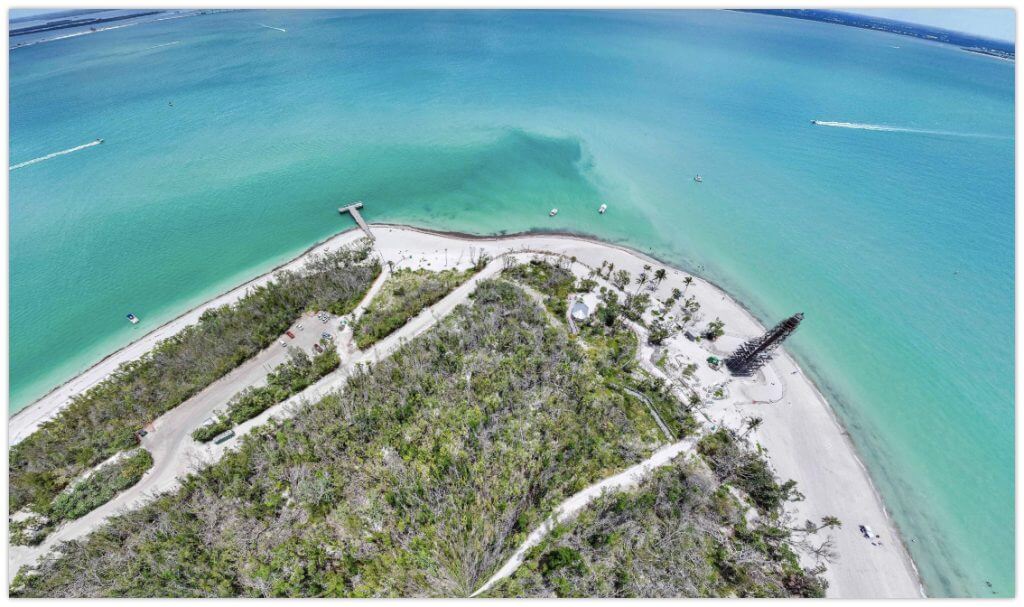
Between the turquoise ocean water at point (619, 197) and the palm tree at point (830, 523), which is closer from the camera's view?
the palm tree at point (830, 523)

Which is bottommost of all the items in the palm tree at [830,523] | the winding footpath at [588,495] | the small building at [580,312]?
the palm tree at [830,523]

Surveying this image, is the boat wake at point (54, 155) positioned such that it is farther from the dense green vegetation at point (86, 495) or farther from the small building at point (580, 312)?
the small building at point (580, 312)

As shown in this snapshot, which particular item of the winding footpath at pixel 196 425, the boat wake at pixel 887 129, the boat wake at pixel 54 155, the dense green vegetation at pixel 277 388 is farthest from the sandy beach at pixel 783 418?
the boat wake at pixel 887 129

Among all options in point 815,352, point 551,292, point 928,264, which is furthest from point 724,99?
point 551,292

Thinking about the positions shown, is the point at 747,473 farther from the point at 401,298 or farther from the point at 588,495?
the point at 401,298

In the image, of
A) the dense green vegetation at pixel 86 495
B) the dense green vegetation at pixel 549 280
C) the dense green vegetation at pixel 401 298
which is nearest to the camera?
the dense green vegetation at pixel 86 495

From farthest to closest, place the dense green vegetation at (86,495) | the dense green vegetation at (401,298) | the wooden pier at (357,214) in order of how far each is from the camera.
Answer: the wooden pier at (357,214), the dense green vegetation at (401,298), the dense green vegetation at (86,495)
